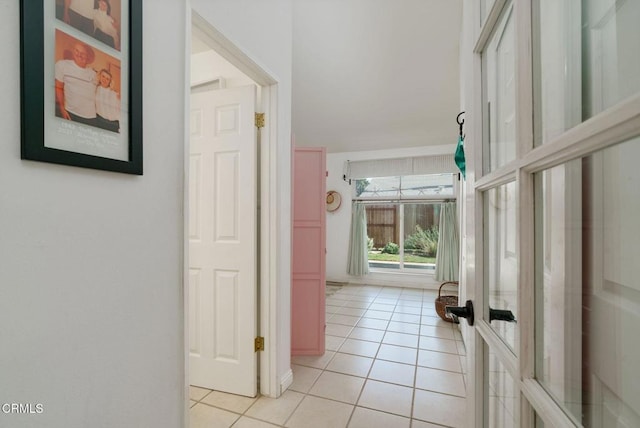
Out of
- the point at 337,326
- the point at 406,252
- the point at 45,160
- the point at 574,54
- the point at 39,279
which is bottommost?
the point at 337,326

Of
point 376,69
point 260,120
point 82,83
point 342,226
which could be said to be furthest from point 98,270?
point 342,226

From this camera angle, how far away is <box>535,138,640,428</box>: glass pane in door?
0.35m

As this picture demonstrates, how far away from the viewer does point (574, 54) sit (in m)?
0.45

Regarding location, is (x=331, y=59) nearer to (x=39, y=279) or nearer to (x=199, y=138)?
(x=199, y=138)

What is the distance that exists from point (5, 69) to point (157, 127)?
1.39 ft

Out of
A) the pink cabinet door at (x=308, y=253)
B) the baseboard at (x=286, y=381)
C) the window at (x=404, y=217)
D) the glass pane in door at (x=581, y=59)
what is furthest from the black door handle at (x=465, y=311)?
the window at (x=404, y=217)

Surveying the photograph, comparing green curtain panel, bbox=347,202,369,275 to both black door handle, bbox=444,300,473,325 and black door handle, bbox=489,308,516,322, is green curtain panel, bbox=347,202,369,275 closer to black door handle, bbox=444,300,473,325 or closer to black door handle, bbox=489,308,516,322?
black door handle, bbox=444,300,473,325

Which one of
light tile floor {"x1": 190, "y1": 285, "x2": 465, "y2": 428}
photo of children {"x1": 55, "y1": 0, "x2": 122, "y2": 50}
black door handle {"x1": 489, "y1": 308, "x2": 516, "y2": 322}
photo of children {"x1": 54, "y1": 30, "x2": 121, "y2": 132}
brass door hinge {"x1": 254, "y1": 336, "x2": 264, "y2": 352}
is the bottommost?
light tile floor {"x1": 190, "y1": 285, "x2": 465, "y2": 428}

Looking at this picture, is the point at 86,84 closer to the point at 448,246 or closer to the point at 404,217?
the point at 448,246

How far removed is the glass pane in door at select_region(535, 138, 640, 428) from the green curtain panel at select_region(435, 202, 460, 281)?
15.8 feet

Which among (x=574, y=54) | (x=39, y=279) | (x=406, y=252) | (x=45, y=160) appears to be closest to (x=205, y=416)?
(x=39, y=279)

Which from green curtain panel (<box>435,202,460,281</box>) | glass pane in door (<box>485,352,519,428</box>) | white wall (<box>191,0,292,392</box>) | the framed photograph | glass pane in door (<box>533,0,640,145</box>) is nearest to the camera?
glass pane in door (<box>533,0,640,145</box>)

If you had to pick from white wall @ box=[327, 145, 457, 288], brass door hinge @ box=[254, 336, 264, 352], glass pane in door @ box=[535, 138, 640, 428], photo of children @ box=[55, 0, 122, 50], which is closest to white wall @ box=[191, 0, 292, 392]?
brass door hinge @ box=[254, 336, 264, 352]

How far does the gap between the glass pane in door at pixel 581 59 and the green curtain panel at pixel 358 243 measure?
17.0 feet
